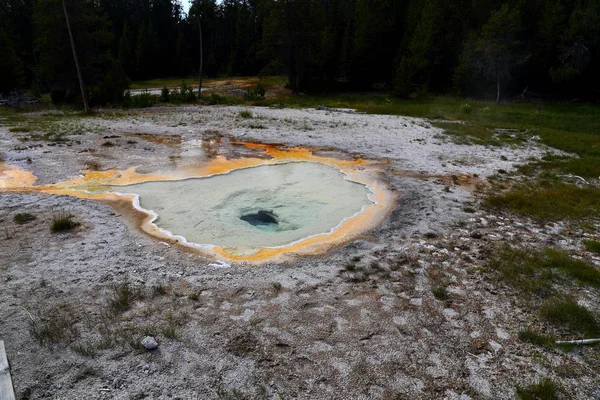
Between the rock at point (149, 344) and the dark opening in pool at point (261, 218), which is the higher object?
the dark opening in pool at point (261, 218)

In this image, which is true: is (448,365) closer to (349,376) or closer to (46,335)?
(349,376)

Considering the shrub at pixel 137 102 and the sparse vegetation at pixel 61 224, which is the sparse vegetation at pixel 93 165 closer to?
the sparse vegetation at pixel 61 224

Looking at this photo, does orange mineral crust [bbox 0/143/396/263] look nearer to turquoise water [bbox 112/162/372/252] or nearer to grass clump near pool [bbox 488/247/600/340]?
turquoise water [bbox 112/162/372/252]

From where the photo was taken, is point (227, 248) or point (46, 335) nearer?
point (46, 335)

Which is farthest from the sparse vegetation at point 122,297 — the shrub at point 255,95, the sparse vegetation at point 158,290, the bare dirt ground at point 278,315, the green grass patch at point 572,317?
the shrub at point 255,95

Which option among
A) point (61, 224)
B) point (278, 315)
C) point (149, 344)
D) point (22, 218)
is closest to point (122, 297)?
point (149, 344)

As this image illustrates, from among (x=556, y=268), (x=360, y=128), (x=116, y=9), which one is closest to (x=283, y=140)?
(x=360, y=128)

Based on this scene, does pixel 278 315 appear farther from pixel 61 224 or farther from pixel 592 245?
pixel 592 245

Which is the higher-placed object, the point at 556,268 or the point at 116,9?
the point at 116,9

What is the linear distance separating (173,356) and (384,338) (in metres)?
2.47

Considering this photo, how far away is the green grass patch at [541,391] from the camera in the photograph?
13.6 feet

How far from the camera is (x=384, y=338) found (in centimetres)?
496

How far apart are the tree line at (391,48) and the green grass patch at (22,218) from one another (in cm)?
2274

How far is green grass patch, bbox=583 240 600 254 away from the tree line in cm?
2598
